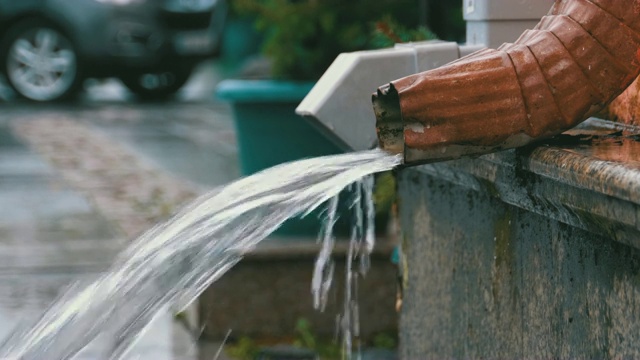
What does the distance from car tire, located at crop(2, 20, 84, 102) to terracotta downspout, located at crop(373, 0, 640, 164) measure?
11.2 meters

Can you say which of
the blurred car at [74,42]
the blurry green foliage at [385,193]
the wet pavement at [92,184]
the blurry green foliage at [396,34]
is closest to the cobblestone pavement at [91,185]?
the wet pavement at [92,184]

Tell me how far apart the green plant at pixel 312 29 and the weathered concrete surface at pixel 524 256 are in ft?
6.36

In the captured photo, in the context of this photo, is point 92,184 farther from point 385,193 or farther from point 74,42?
point 74,42

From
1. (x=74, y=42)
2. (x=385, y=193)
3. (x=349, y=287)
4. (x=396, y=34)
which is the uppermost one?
(x=396, y=34)

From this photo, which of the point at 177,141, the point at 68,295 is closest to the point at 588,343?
the point at 68,295

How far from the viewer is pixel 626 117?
2.65 m

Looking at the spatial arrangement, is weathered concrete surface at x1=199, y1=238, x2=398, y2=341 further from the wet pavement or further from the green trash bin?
the green trash bin

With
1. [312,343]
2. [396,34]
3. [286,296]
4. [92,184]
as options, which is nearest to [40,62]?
[92,184]

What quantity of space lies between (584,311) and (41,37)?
37.3 feet

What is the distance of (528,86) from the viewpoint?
7.27ft

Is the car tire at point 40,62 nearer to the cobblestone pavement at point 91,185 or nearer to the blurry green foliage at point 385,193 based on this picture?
the cobblestone pavement at point 91,185

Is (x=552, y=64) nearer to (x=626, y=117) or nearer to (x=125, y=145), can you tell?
(x=626, y=117)

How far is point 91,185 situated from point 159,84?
6.60 meters

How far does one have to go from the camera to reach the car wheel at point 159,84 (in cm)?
1417
